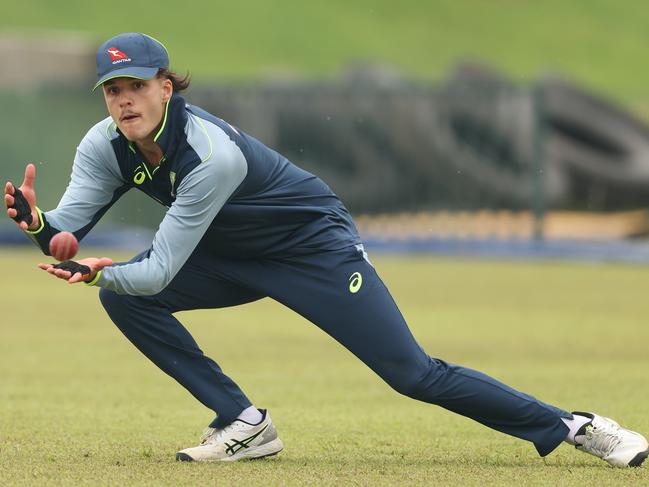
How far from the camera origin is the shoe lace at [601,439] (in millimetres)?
7164

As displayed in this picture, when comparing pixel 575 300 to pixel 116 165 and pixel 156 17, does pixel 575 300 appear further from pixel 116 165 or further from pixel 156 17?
pixel 156 17

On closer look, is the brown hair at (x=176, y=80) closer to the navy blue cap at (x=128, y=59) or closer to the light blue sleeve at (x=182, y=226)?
the navy blue cap at (x=128, y=59)

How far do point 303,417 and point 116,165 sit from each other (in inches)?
106

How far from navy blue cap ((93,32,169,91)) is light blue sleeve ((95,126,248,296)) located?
45cm

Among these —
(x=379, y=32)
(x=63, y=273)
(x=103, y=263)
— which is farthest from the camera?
(x=379, y=32)

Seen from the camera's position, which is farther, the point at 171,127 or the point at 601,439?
the point at 601,439

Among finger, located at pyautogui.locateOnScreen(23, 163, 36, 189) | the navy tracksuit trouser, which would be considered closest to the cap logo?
finger, located at pyautogui.locateOnScreen(23, 163, 36, 189)

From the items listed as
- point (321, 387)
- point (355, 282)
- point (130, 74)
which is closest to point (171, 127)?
point (130, 74)

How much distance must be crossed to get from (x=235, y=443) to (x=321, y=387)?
345cm

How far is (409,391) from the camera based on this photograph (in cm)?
704

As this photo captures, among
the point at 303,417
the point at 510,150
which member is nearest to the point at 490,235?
the point at 510,150

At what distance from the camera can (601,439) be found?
7.16 m

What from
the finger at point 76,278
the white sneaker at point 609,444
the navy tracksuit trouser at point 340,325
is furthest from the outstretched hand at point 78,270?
the white sneaker at point 609,444

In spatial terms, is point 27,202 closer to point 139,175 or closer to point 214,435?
point 139,175
